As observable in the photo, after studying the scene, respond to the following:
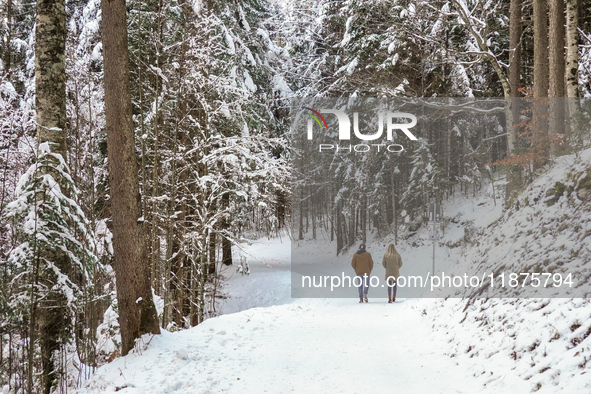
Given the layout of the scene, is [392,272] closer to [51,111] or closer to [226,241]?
[226,241]

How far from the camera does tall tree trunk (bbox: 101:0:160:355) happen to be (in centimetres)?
592

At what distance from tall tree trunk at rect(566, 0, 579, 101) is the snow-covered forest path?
6160mm

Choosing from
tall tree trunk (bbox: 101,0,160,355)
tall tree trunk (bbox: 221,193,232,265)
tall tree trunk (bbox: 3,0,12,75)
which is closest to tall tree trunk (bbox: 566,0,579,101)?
tall tree trunk (bbox: 221,193,232,265)

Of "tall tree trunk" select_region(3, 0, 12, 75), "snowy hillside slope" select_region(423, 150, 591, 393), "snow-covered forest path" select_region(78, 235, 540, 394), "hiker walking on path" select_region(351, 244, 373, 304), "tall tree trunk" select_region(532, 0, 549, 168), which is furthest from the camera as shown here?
"tall tree trunk" select_region(3, 0, 12, 75)

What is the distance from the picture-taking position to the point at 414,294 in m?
13.7

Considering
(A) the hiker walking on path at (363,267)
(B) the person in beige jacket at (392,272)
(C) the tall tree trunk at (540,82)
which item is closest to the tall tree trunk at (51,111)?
(A) the hiker walking on path at (363,267)

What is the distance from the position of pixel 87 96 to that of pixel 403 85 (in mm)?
9967

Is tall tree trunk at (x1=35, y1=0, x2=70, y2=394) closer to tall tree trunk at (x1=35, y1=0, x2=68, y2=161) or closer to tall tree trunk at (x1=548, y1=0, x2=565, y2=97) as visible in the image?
tall tree trunk at (x1=35, y1=0, x2=68, y2=161)

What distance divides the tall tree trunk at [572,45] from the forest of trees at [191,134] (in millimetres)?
41

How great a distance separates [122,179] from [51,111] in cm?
140

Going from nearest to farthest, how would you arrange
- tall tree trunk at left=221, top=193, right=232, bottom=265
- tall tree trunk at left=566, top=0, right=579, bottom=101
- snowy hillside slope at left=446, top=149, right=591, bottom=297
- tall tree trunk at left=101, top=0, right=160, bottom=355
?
1. snowy hillside slope at left=446, top=149, right=591, bottom=297
2. tall tree trunk at left=101, top=0, right=160, bottom=355
3. tall tree trunk at left=566, top=0, right=579, bottom=101
4. tall tree trunk at left=221, top=193, right=232, bottom=265

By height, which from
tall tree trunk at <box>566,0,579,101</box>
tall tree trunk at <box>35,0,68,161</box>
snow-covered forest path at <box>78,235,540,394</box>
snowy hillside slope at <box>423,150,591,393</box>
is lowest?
snow-covered forest path at <box>78,235,540,394</box>

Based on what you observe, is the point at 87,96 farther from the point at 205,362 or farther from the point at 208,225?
the point at 205,362

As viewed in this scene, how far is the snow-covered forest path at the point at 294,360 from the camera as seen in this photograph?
16.5ft
